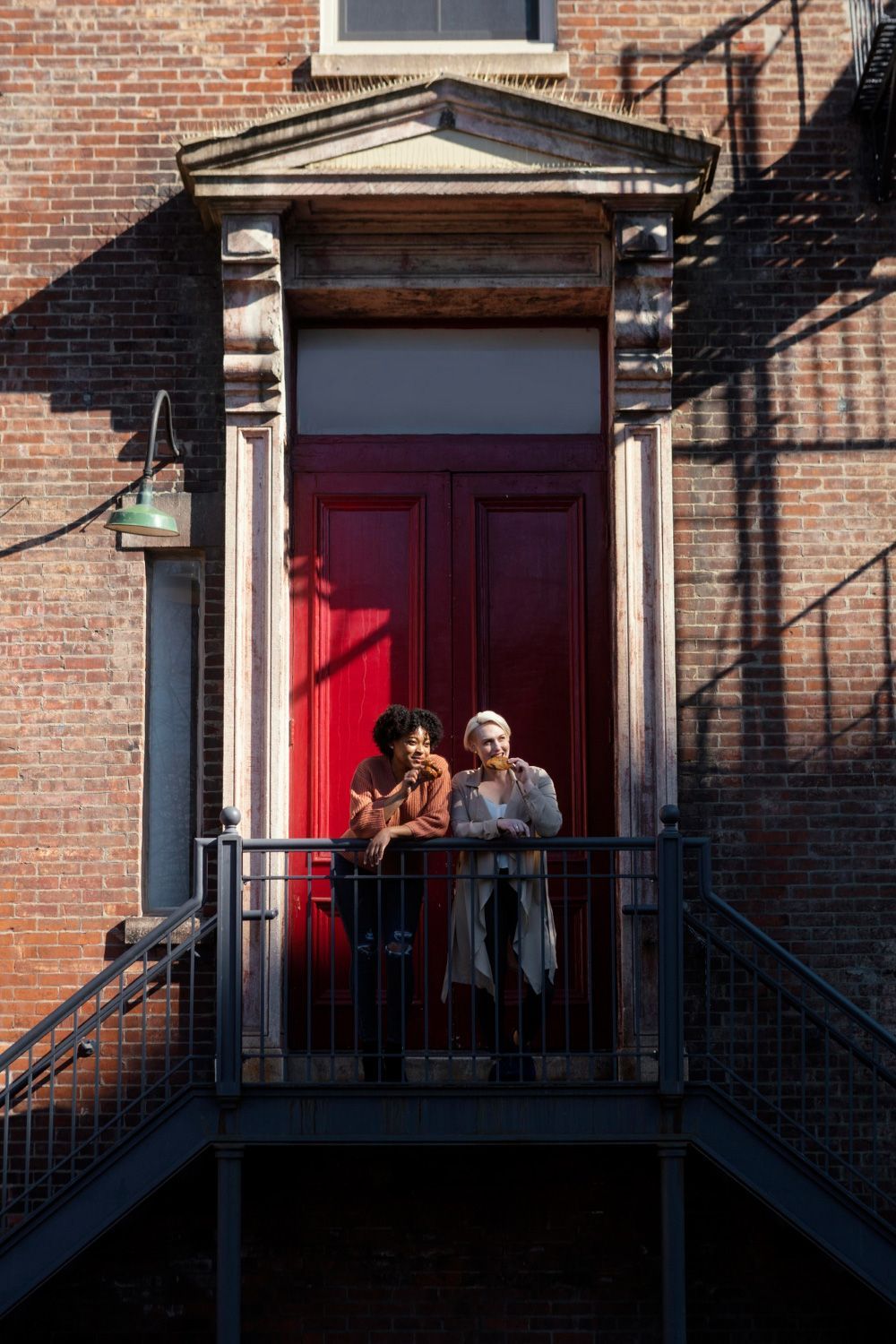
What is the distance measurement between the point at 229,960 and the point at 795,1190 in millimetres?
2477

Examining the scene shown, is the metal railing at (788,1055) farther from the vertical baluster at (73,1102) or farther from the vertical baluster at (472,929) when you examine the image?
the vertical baluster at (73,1102)

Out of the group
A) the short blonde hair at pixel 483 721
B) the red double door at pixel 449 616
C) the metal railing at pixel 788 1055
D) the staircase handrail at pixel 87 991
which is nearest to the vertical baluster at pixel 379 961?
the short blonde hair at pixel 483 721

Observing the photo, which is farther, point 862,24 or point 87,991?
point 862,24

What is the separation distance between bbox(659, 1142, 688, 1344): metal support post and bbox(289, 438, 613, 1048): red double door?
1.21m

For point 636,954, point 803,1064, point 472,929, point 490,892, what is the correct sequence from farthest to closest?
1. point 636,954
2. point 490,892
3. point 472,929
4. point 803,1064

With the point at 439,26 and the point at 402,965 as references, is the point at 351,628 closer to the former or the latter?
the point at 402,965

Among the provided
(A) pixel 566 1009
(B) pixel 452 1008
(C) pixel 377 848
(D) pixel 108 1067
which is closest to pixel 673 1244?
(A) pixel 566 1009

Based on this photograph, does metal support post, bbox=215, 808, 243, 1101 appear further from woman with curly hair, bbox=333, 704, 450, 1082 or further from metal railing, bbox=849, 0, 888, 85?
metal railing, bbox=849, 0, 888, 85

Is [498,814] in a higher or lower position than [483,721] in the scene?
lower

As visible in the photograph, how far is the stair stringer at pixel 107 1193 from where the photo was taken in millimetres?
6566

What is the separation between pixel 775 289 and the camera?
8.14m

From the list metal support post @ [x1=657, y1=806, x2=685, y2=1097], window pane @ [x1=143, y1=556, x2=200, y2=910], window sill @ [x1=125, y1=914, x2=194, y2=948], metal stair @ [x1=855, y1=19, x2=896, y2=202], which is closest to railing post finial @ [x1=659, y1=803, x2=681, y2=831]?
metal support post @ [x1=657, y1=806, x2=685, y2=1097]

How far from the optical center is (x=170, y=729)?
800cm

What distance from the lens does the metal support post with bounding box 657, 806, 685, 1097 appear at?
658cm
